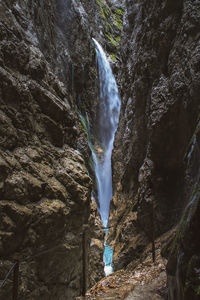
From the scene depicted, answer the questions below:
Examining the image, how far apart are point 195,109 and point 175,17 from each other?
4297 millimetres

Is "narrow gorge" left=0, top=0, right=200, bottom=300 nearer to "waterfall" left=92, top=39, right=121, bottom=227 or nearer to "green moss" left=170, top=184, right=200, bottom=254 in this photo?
"green moss" left=170, top=184, right=200, bottom=254

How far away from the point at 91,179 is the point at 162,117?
436cm

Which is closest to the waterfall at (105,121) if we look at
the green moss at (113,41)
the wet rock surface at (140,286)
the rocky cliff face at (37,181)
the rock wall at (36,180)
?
the green moss at (113,41)

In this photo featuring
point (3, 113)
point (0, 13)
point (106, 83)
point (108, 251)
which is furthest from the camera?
point (106, 83)

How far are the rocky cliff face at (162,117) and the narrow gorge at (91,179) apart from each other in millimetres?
45

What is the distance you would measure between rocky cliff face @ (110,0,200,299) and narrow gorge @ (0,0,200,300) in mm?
45

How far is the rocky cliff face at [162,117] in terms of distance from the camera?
8641 mm

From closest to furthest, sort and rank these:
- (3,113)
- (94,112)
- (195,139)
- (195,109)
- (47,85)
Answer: (3,113) → (195,139) → (47,85) → (195,109) → (94,112)

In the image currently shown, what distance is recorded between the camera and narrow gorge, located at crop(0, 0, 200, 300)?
4910 mm

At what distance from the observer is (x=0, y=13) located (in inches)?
275

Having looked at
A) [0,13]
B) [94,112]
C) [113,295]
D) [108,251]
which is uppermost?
[94,112]

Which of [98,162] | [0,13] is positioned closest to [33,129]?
[0,13]

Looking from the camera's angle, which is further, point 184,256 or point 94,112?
point 94,112

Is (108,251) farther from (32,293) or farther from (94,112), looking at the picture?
(94,112)
